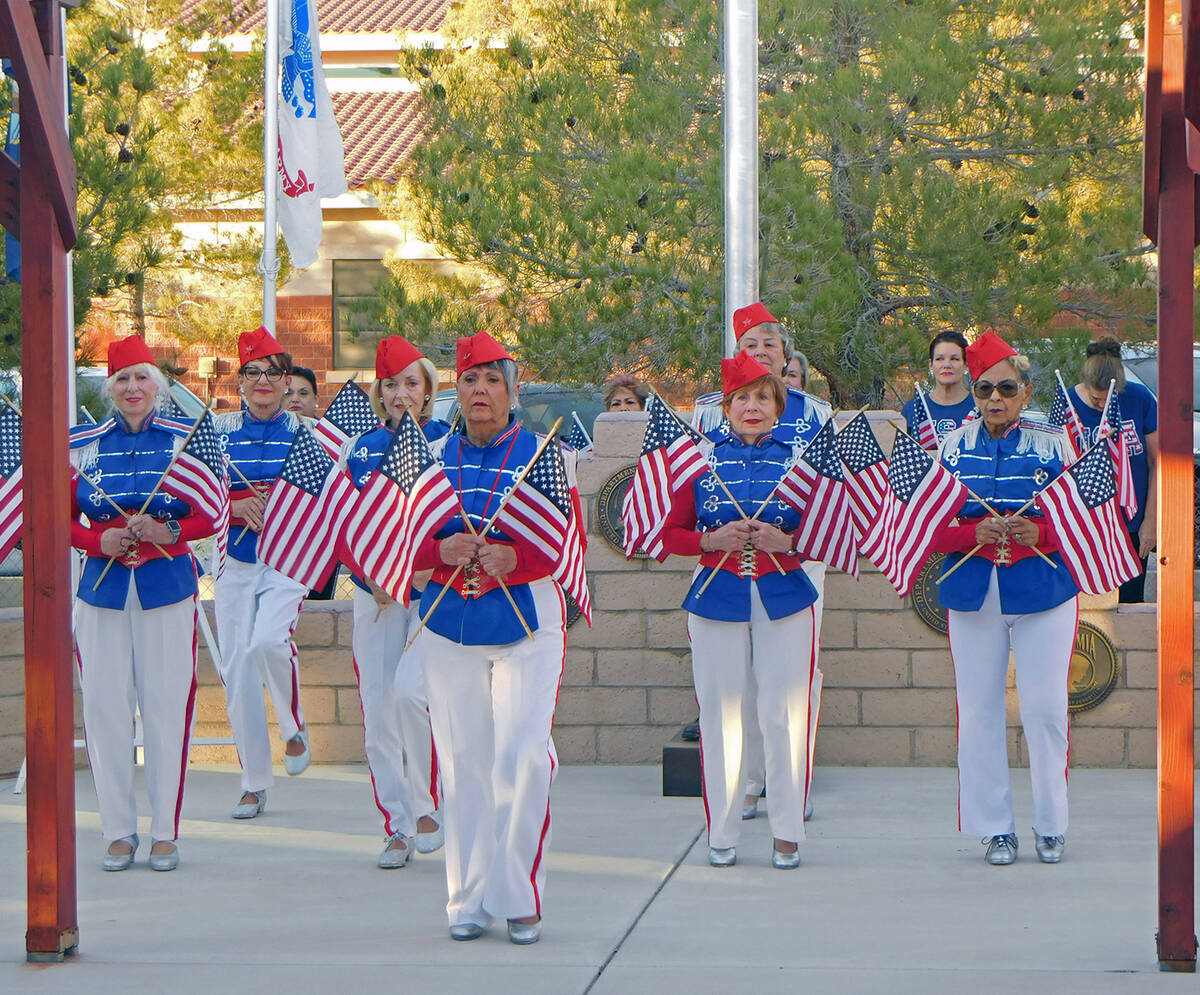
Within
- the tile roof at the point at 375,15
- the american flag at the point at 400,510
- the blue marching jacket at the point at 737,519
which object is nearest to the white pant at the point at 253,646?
the american flag at the point at 400,510

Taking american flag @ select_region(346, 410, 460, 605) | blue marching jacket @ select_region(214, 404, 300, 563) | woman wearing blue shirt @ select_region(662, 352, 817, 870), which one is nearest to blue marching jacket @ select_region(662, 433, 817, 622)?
woman wearing blue shirt @ select_region(662, 352, 817, 870)

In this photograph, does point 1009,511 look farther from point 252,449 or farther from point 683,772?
point 252,449

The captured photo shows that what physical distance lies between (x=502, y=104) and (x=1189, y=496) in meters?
8.99

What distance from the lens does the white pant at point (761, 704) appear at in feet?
23.6

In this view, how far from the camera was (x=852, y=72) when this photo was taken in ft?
42.4

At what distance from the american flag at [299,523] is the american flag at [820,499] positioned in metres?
1.95

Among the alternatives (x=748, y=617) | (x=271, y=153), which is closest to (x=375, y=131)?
(x=271, y=153)

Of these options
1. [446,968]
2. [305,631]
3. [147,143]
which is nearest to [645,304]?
[305,631]

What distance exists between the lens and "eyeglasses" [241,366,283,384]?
28.8 feet

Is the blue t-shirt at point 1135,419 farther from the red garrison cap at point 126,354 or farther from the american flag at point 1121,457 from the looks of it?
the red garrison cap at point 126,354

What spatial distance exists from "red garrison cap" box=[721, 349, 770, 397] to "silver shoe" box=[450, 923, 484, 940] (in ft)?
7.69

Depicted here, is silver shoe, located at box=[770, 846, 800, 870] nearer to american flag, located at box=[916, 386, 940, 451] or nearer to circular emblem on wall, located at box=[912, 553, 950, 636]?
american flag, located at box=[916, 386, 940, 451]

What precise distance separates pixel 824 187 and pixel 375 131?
15.9 meters

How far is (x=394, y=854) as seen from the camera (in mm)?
7359
